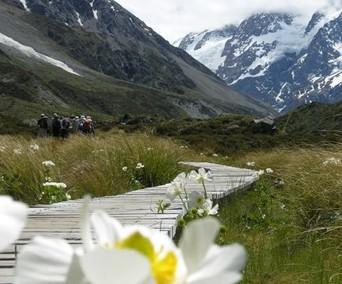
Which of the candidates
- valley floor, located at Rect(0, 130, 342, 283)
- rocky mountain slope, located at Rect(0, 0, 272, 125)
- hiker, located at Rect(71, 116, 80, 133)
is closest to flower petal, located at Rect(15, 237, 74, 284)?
valley floor, located at Rect(0, 130, 342, 283)

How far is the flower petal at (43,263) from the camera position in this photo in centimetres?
51

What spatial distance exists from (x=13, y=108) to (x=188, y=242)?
8116 cm

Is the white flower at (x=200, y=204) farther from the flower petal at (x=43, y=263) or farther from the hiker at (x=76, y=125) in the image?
the hiker at (x=76, y=125)

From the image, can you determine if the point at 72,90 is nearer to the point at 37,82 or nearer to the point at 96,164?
the point at 37,82

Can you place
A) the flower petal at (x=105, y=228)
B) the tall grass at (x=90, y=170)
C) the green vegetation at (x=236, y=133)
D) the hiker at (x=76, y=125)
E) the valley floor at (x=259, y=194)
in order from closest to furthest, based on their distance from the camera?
the flower petal at (x=105, y=228)
the valley floor at (x=259, y=194)
the tall grass at (x=90, y=170)
the hiker at (x=76, y=125)
the green vegetation at (x=236, y=133)

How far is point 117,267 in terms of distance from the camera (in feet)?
1.52

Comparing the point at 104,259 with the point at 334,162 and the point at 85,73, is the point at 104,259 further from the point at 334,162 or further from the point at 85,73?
the point at 85,73

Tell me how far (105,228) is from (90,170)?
650 centimetres

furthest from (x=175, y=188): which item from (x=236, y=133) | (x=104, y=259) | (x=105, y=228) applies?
(x=236, y=133)

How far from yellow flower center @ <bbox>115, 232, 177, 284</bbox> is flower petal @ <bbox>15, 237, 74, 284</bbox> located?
45 mm

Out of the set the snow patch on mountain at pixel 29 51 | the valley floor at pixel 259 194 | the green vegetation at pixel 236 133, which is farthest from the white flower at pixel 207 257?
the snow patch on mountain at pixel 29 51

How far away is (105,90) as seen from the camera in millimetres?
121500

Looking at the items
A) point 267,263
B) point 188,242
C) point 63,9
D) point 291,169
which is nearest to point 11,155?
point 291,169

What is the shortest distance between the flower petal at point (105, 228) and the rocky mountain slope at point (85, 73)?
240 feet
